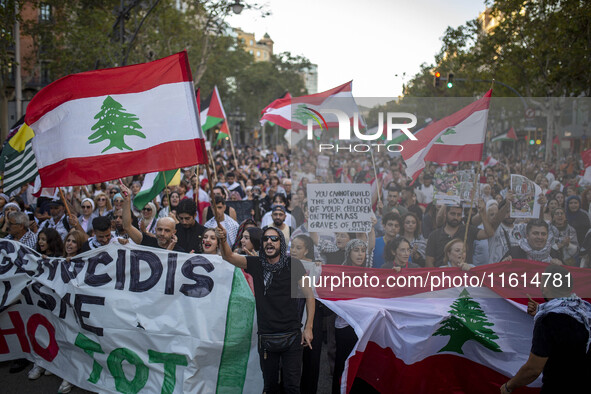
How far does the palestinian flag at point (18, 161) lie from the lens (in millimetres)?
8422

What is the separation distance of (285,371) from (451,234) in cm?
270

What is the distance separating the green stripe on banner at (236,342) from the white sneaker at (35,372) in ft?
6.69

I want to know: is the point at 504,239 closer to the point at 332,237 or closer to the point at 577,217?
the point at 577,217

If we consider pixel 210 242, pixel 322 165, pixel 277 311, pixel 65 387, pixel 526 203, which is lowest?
pixel 65 387

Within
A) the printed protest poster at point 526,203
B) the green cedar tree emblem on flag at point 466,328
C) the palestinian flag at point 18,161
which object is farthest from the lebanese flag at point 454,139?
the palestinian flag at point 18,161

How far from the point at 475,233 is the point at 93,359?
410 centimetres

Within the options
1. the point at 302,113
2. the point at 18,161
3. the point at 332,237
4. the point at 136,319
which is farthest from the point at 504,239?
the point at 18,161

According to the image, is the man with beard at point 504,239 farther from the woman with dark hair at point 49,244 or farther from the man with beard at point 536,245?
the woman with dark hair at point 49,244

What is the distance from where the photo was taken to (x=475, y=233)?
6.62m

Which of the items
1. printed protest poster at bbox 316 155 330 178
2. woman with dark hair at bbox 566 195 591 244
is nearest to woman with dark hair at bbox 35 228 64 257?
woman with dark hair at bbox 566 195 591 244

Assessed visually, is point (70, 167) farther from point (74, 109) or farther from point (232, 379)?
point (232, 379)

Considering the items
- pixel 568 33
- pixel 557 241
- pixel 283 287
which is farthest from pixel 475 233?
pixel 568 33

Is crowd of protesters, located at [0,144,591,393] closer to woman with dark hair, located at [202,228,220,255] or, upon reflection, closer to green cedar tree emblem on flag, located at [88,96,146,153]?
woman with dark hair, located at [202,228,220,255]

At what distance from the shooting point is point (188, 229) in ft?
21.9
